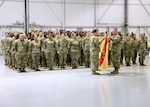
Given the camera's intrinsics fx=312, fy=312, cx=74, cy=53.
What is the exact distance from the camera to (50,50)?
466 inches

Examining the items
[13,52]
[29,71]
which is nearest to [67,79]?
[29,71]

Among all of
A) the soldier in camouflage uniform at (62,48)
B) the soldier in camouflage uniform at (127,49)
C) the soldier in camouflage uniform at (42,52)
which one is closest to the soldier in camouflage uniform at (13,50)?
the soldier in camouflage uniform at (42,52)

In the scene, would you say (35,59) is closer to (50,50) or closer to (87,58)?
(50,50)

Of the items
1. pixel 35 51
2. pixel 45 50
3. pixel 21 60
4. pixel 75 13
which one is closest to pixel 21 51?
pixel 21 60

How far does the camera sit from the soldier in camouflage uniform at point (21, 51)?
36.6 ft

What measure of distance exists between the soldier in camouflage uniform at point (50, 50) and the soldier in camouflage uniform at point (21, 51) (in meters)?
0.86

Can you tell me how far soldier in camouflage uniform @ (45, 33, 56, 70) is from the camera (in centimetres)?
1181

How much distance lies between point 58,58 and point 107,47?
92.4 inches

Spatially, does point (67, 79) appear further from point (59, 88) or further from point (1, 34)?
point (1, 34)

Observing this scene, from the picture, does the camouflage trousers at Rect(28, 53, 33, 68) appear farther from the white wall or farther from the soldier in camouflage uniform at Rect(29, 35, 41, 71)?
the white wall

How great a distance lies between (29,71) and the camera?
37.8 feet

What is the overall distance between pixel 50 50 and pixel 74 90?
433 cm

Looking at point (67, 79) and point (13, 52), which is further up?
point (13, 52)

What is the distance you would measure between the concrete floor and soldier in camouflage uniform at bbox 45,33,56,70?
3.53 feet
